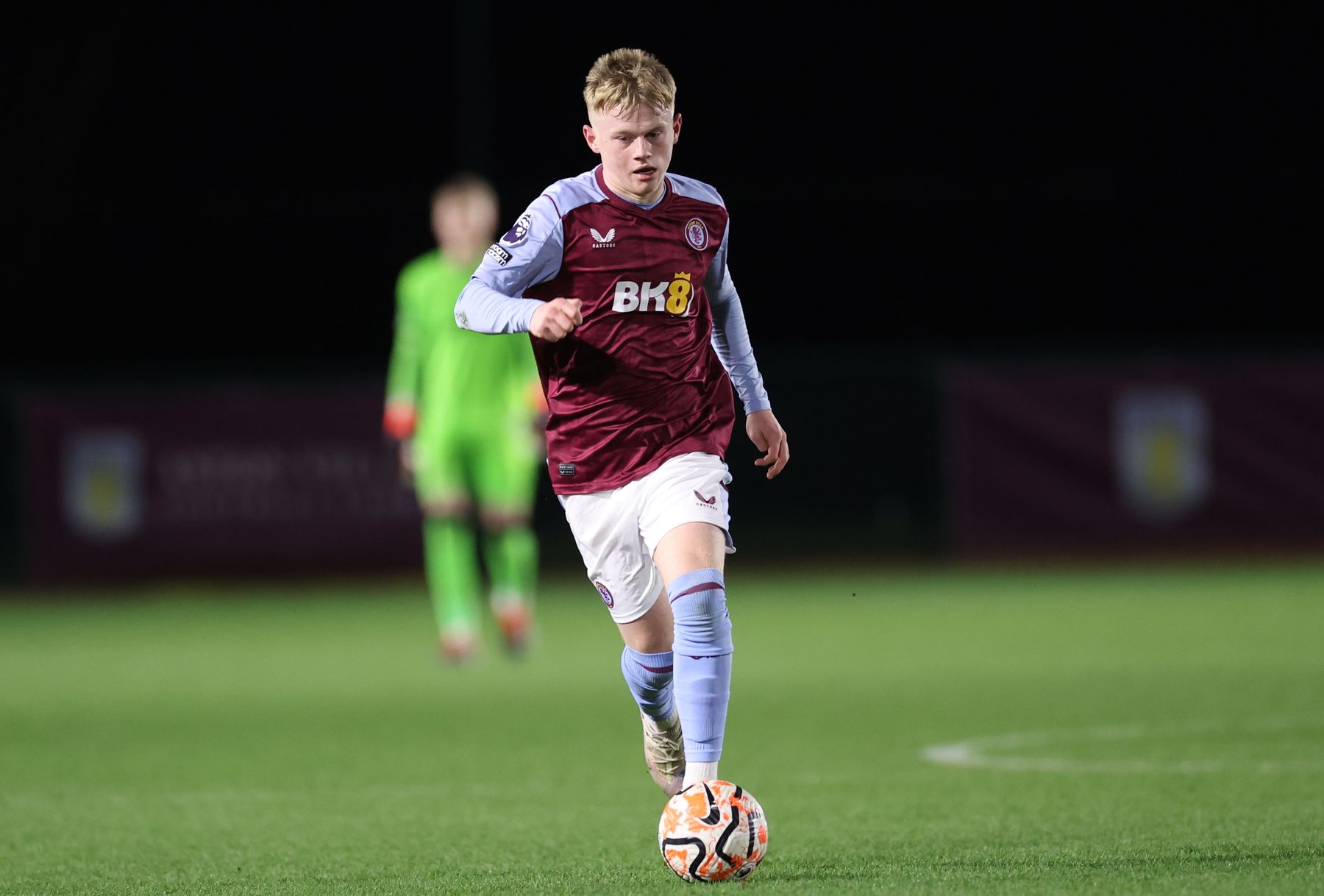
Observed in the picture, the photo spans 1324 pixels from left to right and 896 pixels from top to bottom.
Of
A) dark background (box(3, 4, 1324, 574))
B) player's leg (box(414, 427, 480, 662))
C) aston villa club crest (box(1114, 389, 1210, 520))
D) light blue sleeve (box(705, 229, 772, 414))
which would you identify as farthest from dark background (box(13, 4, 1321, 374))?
light blue sleeve (box(705, 229, 772, 414))

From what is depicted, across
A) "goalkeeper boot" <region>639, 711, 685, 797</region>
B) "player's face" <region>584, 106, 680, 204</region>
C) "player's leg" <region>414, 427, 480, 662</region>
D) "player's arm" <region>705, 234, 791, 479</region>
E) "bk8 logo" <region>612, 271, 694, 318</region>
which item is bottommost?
"player's leg" <region>414, 427, 480, 662</region>

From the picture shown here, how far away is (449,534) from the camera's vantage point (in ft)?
38.3

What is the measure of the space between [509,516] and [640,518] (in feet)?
20.8

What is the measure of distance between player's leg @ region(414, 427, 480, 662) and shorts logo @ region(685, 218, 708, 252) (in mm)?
5995

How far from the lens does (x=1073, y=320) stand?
2820 centimetres

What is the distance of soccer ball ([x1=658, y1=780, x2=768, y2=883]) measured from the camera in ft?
16.7

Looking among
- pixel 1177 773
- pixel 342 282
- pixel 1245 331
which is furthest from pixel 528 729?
pixel 1245 331

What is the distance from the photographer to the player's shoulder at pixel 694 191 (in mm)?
5832

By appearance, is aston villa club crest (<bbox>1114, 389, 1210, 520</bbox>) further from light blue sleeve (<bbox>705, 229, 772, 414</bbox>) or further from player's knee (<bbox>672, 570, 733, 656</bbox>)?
player's knee (<bbox>672, 570, 733, 656</bbox>)

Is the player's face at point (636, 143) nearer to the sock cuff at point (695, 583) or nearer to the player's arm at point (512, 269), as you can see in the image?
the player's arm at point (512, 269)

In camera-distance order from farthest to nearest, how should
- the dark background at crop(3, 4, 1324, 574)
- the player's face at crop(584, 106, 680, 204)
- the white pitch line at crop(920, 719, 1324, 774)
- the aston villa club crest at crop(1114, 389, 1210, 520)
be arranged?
the dark background at crop(3, 4, 1324, 574)
the aston villa club crest at crop(1114, 389, 1210, 520)
the white pitch line at crop(920, 719, 1324, 774)
the player's face at crop(584, 106, 680, 204)

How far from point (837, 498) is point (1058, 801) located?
13456 mm

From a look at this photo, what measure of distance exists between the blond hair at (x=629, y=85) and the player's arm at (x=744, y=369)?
676 mm

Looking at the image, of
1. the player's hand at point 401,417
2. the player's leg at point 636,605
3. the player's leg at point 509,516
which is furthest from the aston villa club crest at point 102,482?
the player's leg at point 636,605
